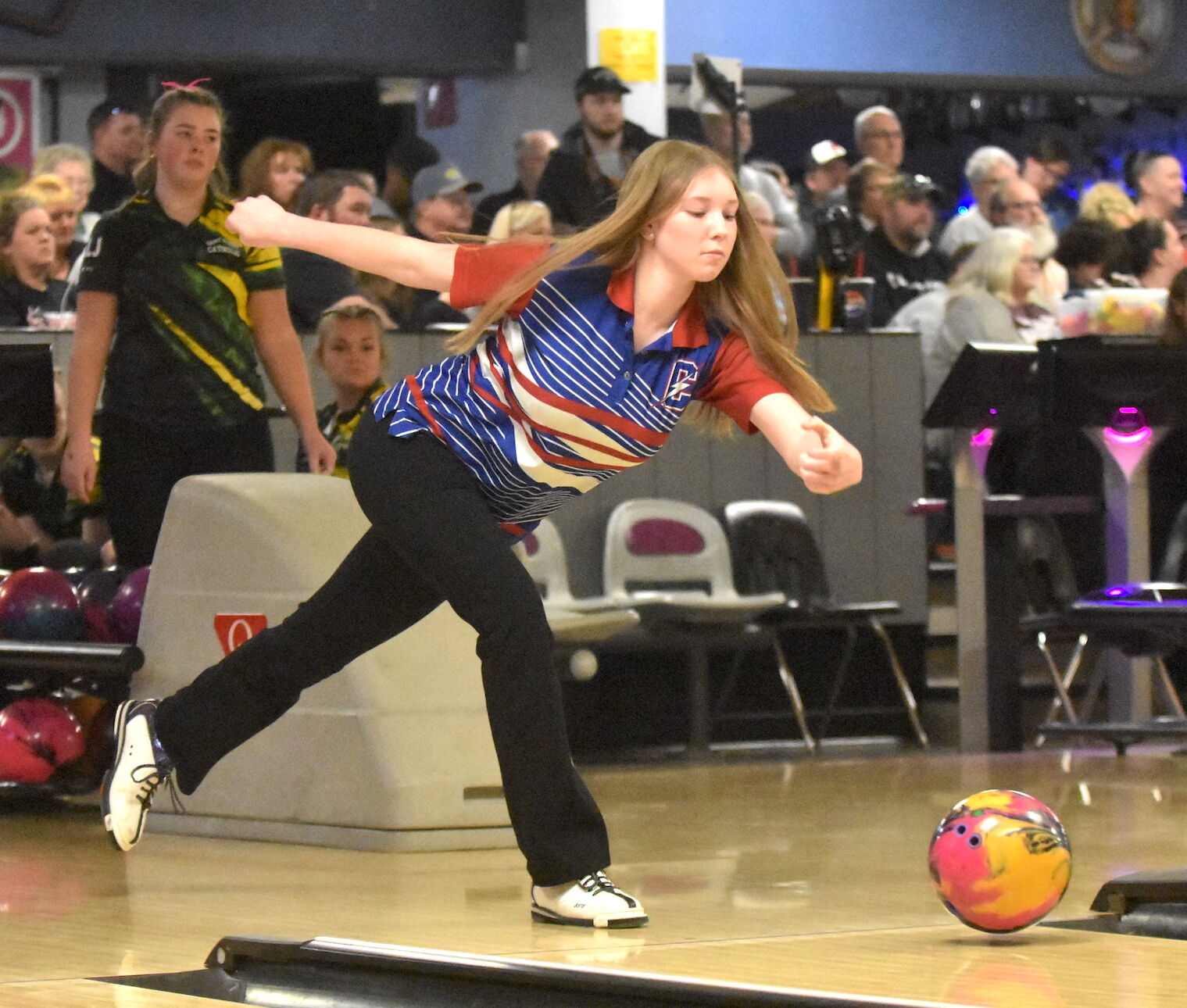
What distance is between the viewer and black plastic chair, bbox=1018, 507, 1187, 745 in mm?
6562

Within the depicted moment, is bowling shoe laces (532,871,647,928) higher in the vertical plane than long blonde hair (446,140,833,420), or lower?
A: lower

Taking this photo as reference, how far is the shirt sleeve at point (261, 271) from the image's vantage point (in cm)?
532

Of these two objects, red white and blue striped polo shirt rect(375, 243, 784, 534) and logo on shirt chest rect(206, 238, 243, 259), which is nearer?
red white and blue striped polo shirt rect(375, 243, 784, 534)

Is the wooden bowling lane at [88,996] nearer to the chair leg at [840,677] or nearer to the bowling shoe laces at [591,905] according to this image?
the bowling shoe laces at [591,905]

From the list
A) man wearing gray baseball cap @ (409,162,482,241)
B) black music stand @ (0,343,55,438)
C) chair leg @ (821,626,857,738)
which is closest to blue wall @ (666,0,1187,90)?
man wearing gray baseball cap @ (409,162,482,241)

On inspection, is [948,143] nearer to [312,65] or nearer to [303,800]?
[312,65]

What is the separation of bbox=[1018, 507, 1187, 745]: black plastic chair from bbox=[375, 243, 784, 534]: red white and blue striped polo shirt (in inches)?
136

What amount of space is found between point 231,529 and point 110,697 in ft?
3.05

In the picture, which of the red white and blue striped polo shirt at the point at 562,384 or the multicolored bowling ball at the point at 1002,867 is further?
the red white and blue striped polo shirt at the point at 562,384

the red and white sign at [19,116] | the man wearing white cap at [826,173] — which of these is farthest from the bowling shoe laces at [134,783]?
the red and white sign at [19,116]

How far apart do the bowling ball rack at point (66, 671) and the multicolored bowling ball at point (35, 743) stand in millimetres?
36

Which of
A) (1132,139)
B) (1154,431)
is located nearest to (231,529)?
(1154,431)

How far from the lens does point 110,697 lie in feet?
18.2

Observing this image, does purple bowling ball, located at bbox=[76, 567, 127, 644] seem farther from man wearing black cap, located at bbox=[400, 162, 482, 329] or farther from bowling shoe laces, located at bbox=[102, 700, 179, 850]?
man wearing black cap, located at bbox=[400, 162, 482, 329]
